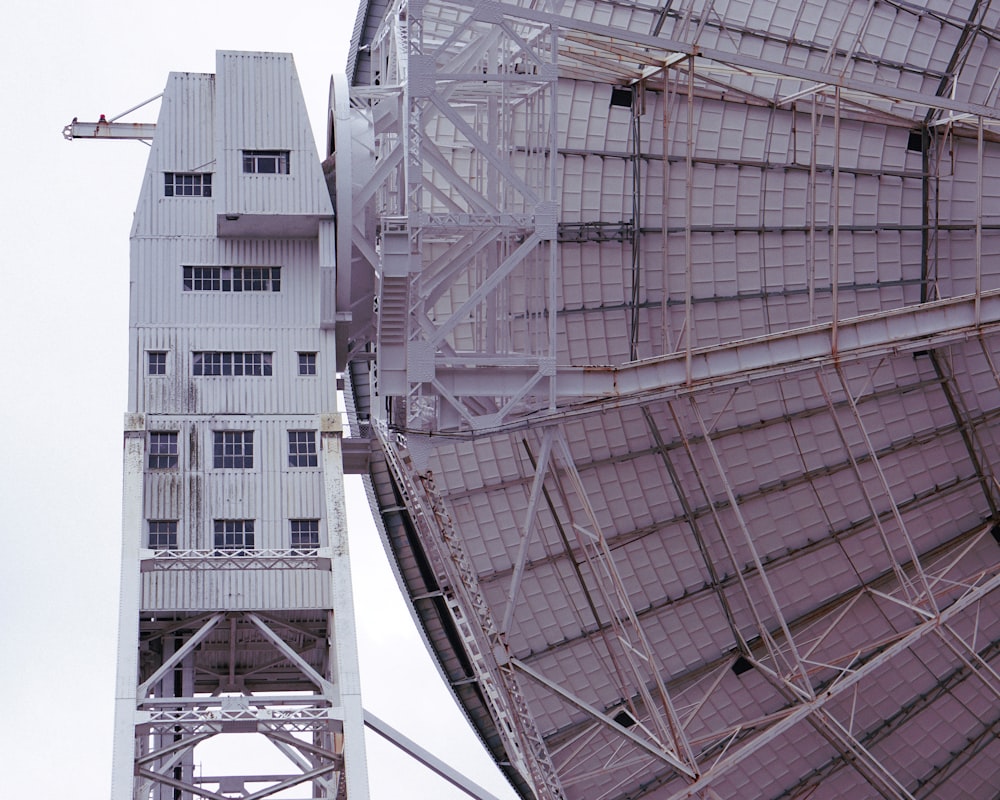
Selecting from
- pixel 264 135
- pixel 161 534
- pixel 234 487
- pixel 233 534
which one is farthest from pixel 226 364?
pixel 264 135

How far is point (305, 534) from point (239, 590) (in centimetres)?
211

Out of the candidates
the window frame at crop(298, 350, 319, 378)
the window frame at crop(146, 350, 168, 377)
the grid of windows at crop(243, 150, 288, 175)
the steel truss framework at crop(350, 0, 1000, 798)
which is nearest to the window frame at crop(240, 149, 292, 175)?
the grid of windows at crop(243, 150, 288, 175)

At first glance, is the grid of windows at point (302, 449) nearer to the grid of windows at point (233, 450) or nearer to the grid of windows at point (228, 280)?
the grid of windows at point (233, 450)

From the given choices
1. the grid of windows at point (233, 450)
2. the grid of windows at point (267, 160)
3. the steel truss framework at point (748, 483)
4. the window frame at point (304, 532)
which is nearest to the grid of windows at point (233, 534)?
the window frame at point (304, 532)

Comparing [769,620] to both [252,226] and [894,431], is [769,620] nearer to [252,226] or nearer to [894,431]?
[894,431]

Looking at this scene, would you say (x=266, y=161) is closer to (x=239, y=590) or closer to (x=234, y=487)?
(x=234, y=487)

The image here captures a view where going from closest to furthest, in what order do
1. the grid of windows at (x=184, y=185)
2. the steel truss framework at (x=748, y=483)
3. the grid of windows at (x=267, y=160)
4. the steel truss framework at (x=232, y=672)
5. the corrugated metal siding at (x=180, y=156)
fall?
the steel truss framework at (x=232, y=672) → the corrugated metal siding at (x=180, y=156) → the grid of windows at (x=267, y=160) → the grid of windows at (x=184, y=185) → the steel truss framework at (x=748, y=483)

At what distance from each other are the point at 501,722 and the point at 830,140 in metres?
18.4

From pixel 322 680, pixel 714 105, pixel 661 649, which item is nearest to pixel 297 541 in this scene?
pixel 322 680

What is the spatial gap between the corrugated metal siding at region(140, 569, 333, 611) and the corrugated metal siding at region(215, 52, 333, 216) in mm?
9058

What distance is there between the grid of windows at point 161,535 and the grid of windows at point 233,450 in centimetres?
188

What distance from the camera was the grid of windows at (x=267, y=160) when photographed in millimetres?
51844

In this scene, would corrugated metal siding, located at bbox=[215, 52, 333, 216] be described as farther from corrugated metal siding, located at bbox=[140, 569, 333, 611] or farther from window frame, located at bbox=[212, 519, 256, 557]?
corrugated metal siding, located at bbox=[140, 569, 333, 611]

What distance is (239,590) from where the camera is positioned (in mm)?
48844
